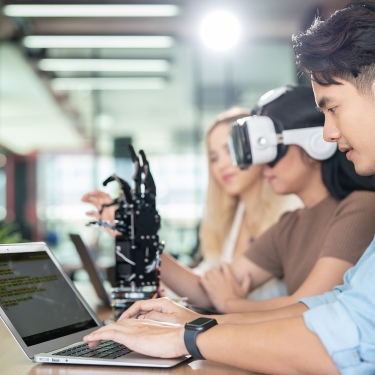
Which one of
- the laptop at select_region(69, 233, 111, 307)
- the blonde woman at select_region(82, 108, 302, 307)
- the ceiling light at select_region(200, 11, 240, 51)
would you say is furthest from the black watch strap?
the ceiling light at select_region(200, 11, 240, 51)

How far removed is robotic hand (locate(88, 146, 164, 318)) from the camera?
1642mm

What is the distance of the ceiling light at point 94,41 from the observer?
610 centimetres

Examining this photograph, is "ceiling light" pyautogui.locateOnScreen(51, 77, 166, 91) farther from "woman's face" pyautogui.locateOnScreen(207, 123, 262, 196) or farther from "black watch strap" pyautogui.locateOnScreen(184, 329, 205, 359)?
"black watch strap" pyautogui.locateOnScreen(184, 329, 205, 359)

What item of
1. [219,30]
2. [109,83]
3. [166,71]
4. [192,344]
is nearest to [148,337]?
[192,344]

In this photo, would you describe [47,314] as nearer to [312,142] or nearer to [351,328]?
[351,328]

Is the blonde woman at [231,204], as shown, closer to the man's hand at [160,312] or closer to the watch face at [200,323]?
the man's hand at [160,312]

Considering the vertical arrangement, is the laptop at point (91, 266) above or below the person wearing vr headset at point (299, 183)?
below

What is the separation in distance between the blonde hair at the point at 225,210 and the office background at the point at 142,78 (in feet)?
5.53

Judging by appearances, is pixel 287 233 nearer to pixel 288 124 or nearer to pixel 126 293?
pixel 288 124

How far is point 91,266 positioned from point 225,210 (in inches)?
45.6

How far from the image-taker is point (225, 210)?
124 inches

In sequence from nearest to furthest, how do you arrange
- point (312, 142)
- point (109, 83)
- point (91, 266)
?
point (312, 142) < point (91, 266) < point (109, 83)

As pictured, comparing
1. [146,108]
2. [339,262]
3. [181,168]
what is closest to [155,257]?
[339,262]

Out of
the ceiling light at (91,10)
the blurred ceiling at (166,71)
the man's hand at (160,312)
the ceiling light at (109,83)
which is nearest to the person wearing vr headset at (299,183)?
the man's hand at (160,312)
